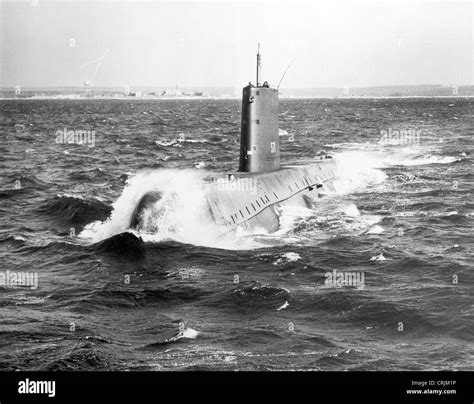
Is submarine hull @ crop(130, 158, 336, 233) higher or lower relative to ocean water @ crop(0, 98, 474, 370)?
higher

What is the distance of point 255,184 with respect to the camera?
2620 cm

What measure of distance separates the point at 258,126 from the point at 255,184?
2.65m

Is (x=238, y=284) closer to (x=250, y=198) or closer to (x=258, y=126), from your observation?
(x=250, y=198)

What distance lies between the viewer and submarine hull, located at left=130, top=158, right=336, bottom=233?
2322 centimetres

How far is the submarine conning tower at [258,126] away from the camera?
26.8 meters

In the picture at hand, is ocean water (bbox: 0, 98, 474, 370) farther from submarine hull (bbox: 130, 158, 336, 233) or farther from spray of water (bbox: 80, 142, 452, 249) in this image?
submarine hull (bbox: 130, 158, 336, 233)

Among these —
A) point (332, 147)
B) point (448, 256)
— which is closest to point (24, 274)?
point (448, 256)

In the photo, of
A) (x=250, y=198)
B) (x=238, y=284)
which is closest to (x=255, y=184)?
(x=250, y=198)

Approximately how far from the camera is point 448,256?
69.1 feet

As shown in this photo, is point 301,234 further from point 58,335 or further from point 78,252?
point 58,335

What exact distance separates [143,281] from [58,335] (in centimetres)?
463

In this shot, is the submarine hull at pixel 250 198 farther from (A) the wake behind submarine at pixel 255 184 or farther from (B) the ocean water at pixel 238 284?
(B) the ocean water at pixel 238 284

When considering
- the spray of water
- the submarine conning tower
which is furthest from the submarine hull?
the submarine conning tower
